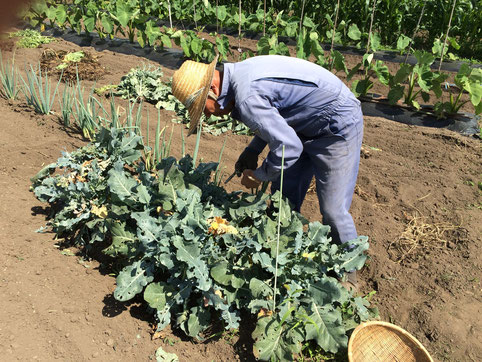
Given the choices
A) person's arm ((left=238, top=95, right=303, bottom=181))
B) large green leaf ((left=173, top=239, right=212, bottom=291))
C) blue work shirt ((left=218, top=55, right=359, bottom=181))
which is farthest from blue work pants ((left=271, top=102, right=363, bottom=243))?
large green leaf ((left=173, top=239, right=212, bottom=291))

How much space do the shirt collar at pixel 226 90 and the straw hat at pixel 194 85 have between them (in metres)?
0.07

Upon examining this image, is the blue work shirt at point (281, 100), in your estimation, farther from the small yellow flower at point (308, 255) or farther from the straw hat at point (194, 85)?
the small yellow flower at point (308, 255)

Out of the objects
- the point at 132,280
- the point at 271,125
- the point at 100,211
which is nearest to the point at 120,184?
the point at 100,211

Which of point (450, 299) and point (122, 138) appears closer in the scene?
point (450, 299)

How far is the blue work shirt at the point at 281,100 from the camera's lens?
6.89 ft

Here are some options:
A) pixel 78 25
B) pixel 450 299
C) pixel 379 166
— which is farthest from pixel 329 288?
pixel 78 25

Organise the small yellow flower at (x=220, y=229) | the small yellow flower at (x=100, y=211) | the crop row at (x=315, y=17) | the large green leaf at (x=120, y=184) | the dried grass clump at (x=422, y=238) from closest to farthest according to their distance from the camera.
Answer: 1. the small yellow flower at (x=220, y=229)
2. the large green leaf at (x=120, y=184)
3. the small yellow flower at (x=100, y=211)
4. the dried grass clump at (x=422, y=238)
5. the crop row at (x=315, y=17)

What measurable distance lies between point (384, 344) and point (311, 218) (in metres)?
1.20

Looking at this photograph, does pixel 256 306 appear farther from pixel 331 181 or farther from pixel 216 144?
pixel 216 144

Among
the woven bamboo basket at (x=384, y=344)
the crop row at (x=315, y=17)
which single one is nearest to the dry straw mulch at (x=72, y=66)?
the crop row at (x=315, y=17)

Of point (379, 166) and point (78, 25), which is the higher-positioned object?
point (78, 25)

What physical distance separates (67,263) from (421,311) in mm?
2145

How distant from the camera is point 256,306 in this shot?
7.09 feet

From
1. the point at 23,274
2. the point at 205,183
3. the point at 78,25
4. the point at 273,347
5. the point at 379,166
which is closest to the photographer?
the point at 273,347
